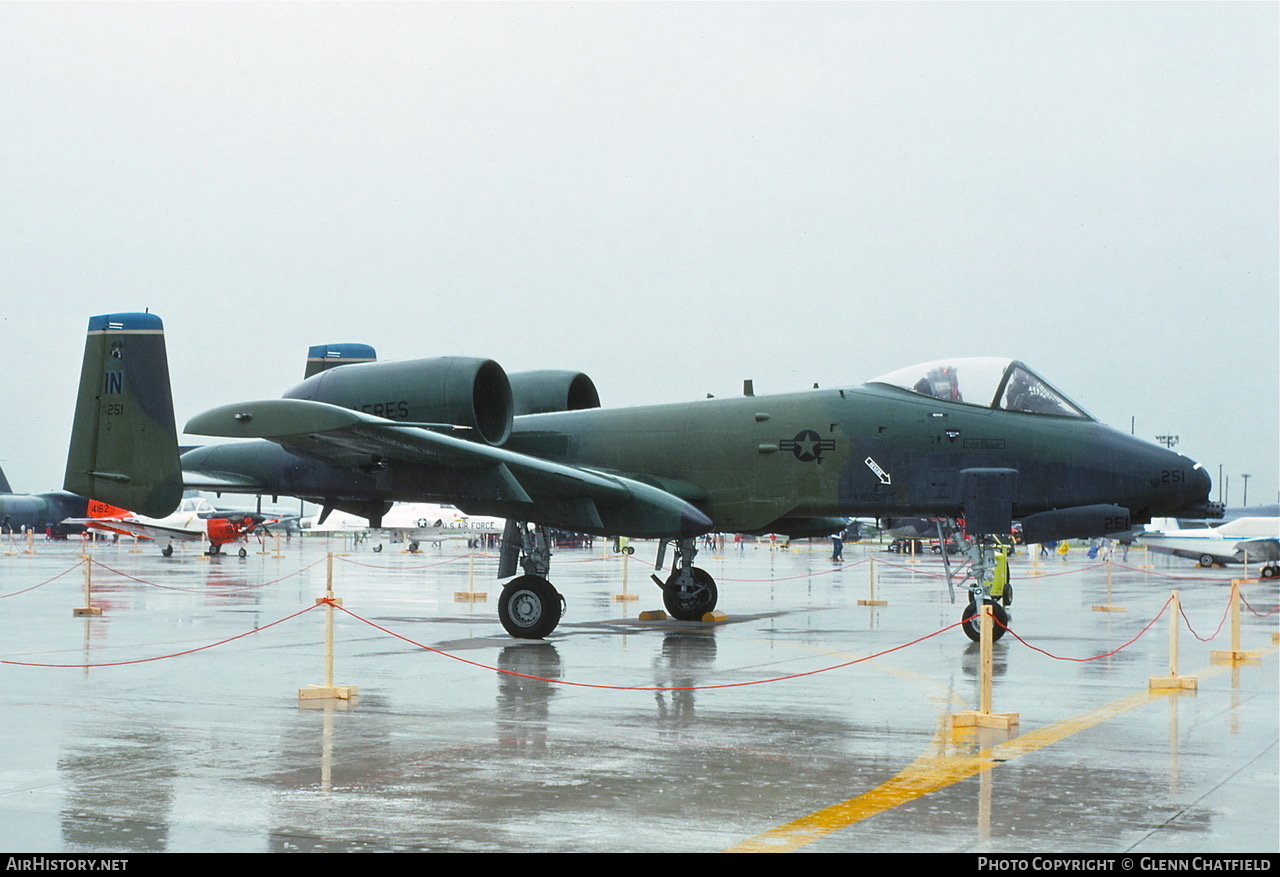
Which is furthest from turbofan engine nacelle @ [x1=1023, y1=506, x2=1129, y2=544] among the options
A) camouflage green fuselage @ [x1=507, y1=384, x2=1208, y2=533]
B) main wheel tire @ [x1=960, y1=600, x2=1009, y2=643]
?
main wheel tire @ [x1=960, y1=600, x2=1009, y2=643]

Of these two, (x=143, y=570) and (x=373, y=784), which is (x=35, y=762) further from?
(x=143, y=570)

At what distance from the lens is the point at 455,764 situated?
7.77 m

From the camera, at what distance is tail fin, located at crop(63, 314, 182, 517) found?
1452 cm

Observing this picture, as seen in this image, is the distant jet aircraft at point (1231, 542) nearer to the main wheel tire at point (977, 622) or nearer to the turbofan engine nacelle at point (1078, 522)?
the turbofan engine nacelle at point (1078, 522)

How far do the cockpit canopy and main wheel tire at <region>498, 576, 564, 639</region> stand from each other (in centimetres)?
516

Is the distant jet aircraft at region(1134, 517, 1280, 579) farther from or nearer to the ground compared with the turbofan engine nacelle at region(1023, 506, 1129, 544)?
nearer to the ground

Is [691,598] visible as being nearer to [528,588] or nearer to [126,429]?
[528,588]

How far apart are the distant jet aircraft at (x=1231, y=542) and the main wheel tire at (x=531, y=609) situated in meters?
31.5

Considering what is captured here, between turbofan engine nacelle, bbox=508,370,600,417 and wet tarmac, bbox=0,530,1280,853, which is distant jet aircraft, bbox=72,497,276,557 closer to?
wet tarmac, bbox=0,530,1280,853
